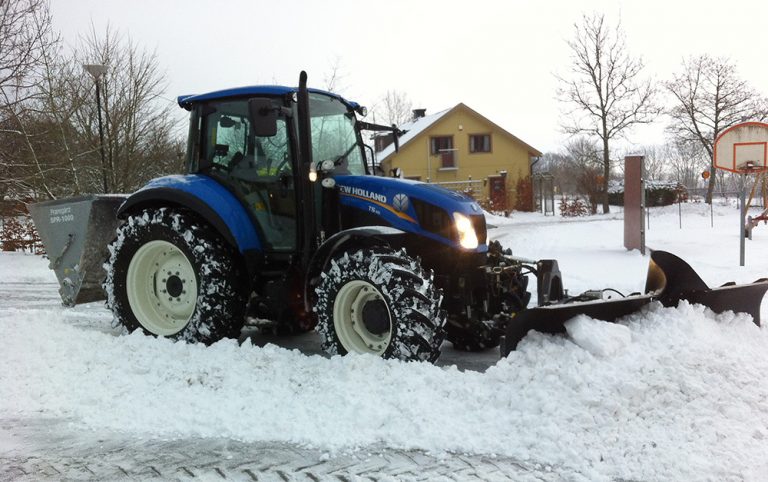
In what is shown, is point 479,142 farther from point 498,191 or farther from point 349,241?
point 349,241

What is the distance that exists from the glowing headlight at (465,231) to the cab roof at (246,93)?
64.4 inches

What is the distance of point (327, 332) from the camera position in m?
4.70

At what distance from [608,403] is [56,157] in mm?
13774

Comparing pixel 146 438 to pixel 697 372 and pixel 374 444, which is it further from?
pixel 697 372

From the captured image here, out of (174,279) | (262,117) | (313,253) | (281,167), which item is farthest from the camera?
(174,279)

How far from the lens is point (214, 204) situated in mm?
5289

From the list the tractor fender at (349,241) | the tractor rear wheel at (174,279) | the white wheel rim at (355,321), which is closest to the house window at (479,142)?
the tractor rear wheel at (174,279)

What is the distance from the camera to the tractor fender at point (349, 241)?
4.60 metres

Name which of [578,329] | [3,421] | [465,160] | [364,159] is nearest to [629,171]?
[364,159]

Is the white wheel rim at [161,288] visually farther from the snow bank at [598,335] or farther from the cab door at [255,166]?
the snow bank at [598,335]

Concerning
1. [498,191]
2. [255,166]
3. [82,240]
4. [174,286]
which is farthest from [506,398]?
[498,191]

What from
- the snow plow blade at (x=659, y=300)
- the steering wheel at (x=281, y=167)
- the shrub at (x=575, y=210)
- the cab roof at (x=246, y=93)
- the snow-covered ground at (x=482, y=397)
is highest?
the cab roof at (x=246, y=93)

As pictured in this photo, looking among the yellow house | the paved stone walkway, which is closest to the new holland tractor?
the paved stone walkway

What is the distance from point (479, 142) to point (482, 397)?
115 feet
